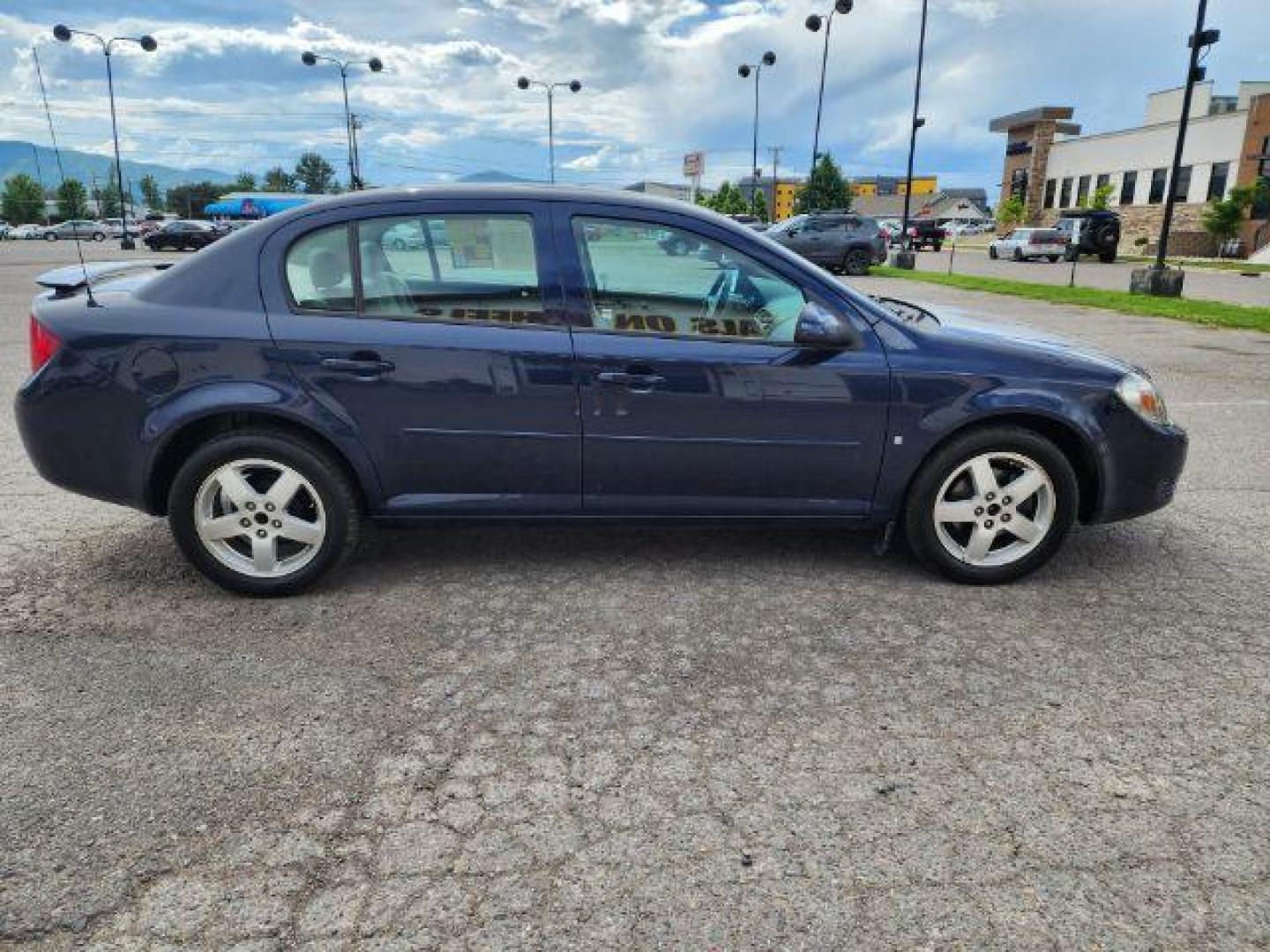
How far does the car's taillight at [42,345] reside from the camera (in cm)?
364

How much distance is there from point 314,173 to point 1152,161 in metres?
131

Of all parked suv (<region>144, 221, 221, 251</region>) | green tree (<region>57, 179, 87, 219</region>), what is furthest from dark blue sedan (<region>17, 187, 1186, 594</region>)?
green tree (<region>57, 179, 87, 219</region>)

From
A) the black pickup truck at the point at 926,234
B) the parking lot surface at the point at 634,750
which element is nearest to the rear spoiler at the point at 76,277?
the parking lot surface at the point at 634,750

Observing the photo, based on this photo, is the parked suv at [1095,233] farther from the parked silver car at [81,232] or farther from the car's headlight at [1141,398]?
the parked silver car at [81,232]

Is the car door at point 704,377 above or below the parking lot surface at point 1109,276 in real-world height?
above

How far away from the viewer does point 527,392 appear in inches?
145

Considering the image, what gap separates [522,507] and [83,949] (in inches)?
85.4

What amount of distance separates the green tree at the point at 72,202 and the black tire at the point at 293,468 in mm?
111129

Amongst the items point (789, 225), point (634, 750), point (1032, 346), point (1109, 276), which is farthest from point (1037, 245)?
point (634, 750)

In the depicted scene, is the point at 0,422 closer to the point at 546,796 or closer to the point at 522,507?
the point at 522,507

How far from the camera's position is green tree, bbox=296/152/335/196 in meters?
150

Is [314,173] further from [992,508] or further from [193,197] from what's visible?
[992,508]

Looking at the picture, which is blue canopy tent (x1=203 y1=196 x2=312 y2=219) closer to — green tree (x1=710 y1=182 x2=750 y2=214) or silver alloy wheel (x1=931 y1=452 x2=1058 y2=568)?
green tree (x1=710 y1=182 x2=750 y2=214)

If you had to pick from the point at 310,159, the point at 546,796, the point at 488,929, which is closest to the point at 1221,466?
the point at 546,796
